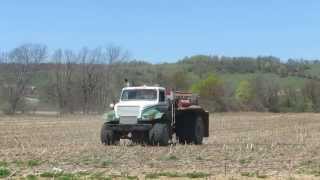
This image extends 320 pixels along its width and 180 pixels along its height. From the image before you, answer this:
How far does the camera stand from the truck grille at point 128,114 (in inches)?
1077

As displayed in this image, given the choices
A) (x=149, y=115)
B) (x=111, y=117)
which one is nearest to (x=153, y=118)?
(x=149, y=115)

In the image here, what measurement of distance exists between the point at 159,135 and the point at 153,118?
85 cm

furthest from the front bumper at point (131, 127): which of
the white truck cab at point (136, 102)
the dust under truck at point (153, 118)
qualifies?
the white truck cab at point (136, 102)

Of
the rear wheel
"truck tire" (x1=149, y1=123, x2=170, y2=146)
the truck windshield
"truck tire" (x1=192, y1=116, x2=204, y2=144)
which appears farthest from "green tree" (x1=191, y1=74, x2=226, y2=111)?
"truck tire" (x1=149, y1=123, x2=170, y2=146)

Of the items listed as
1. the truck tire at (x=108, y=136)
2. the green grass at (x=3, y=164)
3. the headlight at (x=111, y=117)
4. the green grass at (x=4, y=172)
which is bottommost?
the green grass at (x=3, y=164)

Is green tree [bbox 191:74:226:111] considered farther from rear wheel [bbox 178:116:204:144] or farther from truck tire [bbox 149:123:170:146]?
truck tire [bbox 149:123:170:146]

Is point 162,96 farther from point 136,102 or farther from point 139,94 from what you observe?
point 136,102

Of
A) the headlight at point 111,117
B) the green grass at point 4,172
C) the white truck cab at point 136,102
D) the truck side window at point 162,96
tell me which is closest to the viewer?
the green grass at point 4,172

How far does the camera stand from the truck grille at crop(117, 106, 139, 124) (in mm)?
27359

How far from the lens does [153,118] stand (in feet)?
89.6

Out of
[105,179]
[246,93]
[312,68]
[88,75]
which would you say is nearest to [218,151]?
[105,179]

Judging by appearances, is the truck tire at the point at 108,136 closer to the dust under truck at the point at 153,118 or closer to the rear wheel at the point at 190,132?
the dust under truck at the point at 153,118

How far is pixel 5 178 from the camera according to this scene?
53.4 ft

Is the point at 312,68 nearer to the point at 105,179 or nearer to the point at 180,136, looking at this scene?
the point at 180,136
